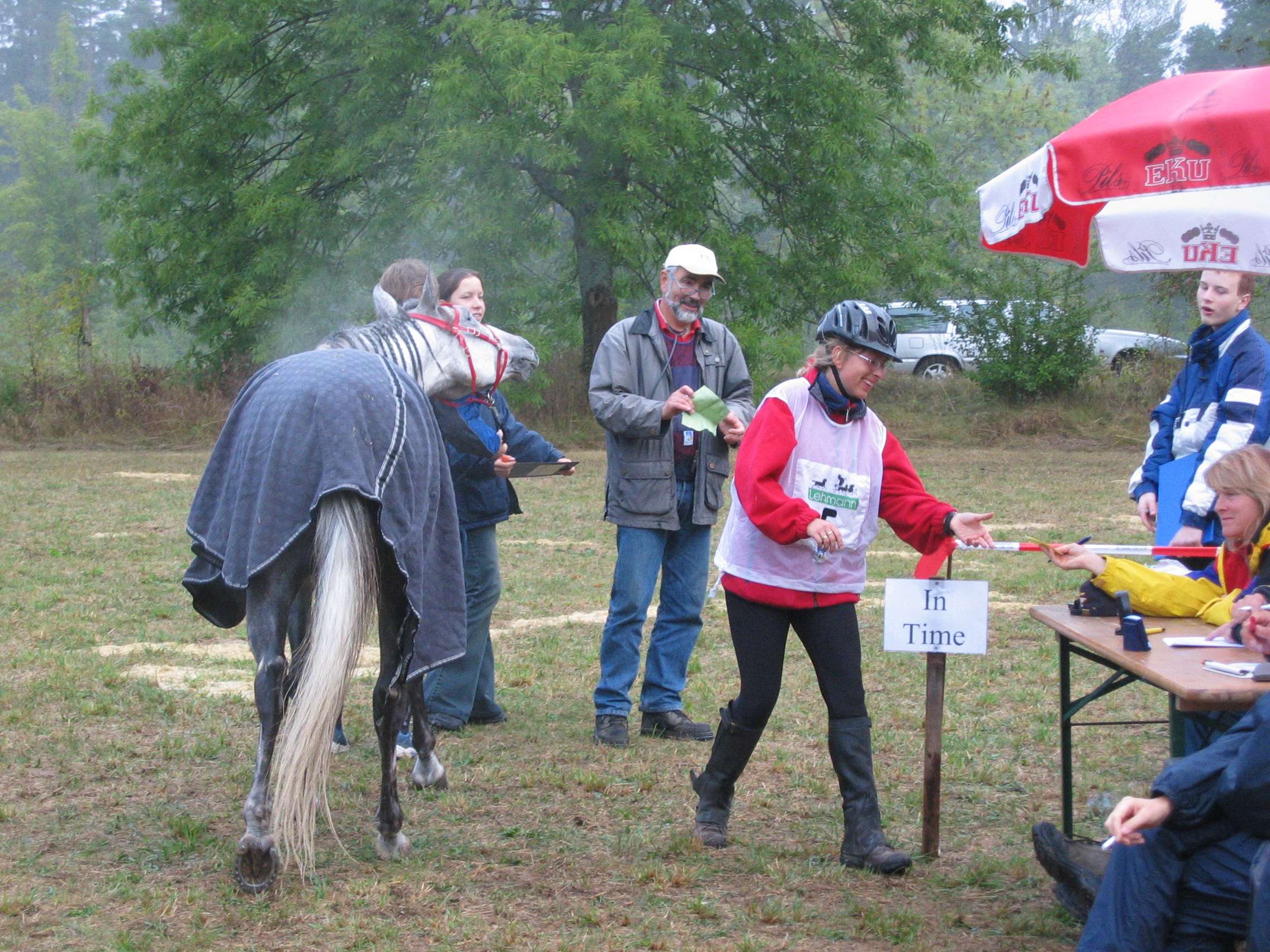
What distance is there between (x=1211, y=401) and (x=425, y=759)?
3176mm

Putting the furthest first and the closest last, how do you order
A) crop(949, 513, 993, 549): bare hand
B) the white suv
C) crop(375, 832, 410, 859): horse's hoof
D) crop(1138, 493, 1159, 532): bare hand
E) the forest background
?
the white suv, the forest background, crop(1138, 493, 1159, 532): bare hand, crop(375, 832, 410, 859): horse's hoof, crop(949, 513, 993, 549): bare hand

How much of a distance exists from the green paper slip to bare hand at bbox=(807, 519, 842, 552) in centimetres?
124

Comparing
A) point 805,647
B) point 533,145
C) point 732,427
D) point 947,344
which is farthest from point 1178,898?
point 947,344

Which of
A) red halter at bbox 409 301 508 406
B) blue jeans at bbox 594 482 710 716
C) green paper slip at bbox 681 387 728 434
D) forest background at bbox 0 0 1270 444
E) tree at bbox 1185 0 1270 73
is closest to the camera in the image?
red halter at bbox 409 301 508 406

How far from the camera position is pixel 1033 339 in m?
21.2

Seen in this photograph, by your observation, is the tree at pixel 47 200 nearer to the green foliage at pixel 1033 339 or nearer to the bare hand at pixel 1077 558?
the green foliage at pixel 1033 339

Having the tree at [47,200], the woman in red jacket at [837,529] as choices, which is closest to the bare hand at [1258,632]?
the woman in red jacket at [837,529]

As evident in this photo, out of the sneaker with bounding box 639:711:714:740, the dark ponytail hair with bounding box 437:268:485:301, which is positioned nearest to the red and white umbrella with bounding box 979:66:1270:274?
the dark ponytail hair with bounding box 437:268:485:301

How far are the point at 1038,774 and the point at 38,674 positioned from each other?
4684 millimetres

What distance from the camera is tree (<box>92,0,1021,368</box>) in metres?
17.4

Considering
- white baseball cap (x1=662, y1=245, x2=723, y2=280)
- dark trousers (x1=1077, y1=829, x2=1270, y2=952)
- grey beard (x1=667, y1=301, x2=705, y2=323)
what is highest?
white baseball cap (x1=662, y1=245, x2=723, y2=280)

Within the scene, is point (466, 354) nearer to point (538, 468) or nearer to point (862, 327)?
point (538, 468)

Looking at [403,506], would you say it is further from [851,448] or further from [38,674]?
[38,674]

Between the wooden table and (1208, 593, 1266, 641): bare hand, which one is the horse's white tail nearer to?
the wooden table
